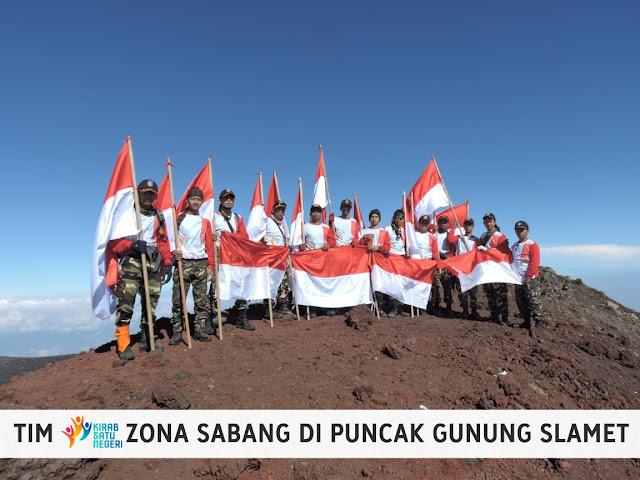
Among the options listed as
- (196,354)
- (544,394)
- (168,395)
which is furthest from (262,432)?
(544,394)

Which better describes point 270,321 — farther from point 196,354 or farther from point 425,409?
point 425,409

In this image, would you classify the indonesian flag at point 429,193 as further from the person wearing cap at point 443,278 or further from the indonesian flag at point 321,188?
the indonesian flag at point 321,188

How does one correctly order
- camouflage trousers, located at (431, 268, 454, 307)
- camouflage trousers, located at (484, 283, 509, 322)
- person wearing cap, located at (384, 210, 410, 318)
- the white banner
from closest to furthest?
the white banner, camouflage trousers, located at (484, 283, 509, 322), person wearing cap, located at (384, 210, 410, 318), camouflage trousers, located at (431, 268, 454, 307)

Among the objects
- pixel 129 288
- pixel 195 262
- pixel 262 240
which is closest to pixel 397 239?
pixel 262 240

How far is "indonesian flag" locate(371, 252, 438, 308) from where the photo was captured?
966 centimetres

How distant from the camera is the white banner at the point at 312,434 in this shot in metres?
4.02

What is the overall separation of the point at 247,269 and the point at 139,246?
2751 millimetres

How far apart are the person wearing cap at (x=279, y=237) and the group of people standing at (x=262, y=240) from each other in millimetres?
27

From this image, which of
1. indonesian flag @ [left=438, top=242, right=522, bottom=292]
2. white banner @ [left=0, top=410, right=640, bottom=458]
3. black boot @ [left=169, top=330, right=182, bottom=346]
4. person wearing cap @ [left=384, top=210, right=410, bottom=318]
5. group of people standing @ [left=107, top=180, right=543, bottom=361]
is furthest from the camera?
person wearing cap @ [left=384, top=210, right=410, bottom=318]

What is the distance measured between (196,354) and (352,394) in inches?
115

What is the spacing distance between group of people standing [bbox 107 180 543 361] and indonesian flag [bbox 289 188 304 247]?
0.66 feet

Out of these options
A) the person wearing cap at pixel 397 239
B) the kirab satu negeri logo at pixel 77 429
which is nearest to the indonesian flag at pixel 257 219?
the person wearing cap at pixel 397 239

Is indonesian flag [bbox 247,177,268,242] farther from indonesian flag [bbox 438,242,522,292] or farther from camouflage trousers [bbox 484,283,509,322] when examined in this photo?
camouflage trousers [bbox 484,283,509,322]

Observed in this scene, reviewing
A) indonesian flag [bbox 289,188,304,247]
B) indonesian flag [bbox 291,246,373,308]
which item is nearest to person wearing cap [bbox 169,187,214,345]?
indonesian flag [bbox 291,246,373,308]
